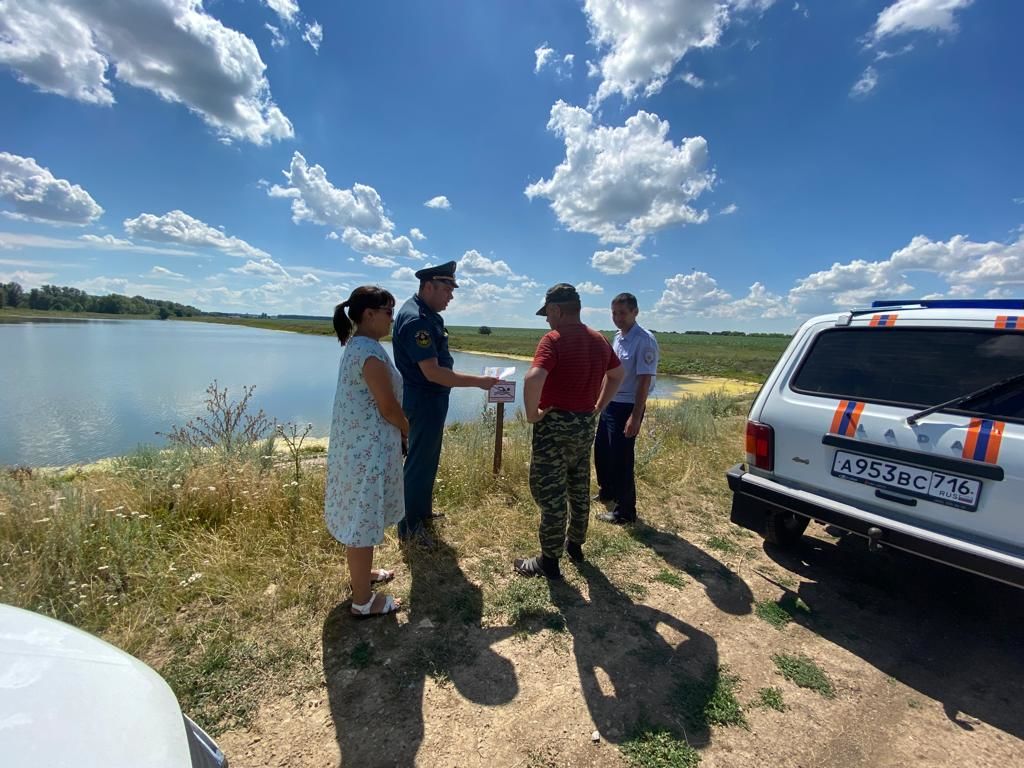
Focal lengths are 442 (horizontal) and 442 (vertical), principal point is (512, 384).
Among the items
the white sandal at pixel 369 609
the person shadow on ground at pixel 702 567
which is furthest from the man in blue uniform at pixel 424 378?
the person shadow on ground at pixel 702 567

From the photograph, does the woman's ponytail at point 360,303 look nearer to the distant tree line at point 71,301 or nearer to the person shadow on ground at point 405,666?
the person shadow on ground at point 405,666

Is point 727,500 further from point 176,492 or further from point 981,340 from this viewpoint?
point 176,492

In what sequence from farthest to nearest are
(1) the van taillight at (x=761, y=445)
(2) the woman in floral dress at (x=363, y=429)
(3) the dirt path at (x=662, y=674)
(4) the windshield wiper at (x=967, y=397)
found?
(1) the van taillight at (x=761, y=445)
(2) the woman in floral dress at (x=363, y=429)
(4) the windshield wiper at (x=967, y=397)
(3) the dirt path at (x=662, y=674)

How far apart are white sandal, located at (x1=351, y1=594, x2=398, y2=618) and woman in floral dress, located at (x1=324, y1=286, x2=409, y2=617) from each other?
120mm

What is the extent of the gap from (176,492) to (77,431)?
7421mm

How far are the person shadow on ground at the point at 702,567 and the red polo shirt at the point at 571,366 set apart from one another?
1492 mm

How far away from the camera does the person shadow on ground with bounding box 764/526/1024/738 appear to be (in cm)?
209

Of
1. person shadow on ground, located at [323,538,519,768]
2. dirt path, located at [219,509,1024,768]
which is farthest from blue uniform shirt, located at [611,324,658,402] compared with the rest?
person shadow on ground, located at [323,538,519,768]

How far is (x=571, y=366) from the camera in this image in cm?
256

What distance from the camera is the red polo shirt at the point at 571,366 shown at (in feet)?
8.41

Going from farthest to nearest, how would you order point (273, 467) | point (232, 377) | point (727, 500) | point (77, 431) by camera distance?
point (232, 377), point (77, 431), point (727, 500), point (273, 467)

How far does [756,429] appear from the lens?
280cm

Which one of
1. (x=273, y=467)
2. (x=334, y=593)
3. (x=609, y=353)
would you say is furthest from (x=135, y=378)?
(x=609, y=353)

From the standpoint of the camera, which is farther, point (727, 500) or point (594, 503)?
point (727, 500)
